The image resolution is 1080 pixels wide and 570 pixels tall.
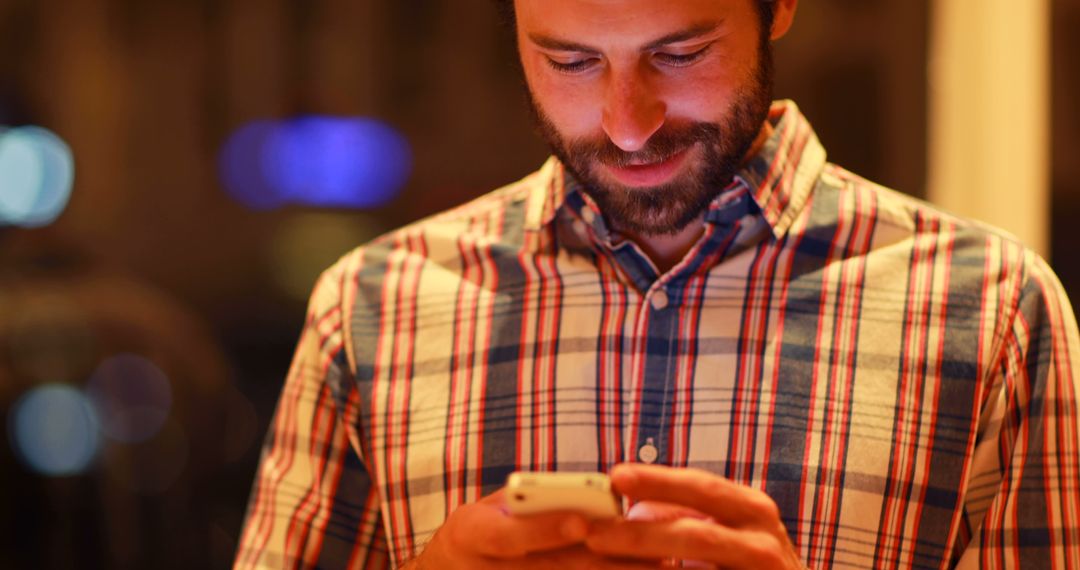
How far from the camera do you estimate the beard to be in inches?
50.5

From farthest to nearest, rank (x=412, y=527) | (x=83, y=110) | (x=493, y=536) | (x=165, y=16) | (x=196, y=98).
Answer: (x=196, y=98)
(x=165, y=16)
(x=83, y=110)
(x=412, y=527)
(x=493, y=536)

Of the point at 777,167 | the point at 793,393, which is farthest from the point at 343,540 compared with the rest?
the point at 777,167

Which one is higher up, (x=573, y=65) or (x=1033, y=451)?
(x=573, y=65)

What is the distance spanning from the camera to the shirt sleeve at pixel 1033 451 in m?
1.26

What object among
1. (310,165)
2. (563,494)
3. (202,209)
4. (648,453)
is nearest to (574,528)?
(563,494)

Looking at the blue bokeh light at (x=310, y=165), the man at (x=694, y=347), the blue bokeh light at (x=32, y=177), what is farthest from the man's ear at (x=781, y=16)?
the blue bokeh light at (x=310, y=165)

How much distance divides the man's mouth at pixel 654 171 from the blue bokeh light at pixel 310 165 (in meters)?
2.78

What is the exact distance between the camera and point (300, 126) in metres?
3.96

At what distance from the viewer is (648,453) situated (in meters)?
1.31

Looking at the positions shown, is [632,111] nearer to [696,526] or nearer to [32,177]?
[696,526]

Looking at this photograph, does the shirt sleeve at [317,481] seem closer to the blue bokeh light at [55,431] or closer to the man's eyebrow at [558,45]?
the man's eyebrow at [558,45]

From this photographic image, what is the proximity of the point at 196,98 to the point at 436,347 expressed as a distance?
3.61 meters

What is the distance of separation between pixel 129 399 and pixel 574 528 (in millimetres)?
2624

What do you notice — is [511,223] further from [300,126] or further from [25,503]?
[300,126]
